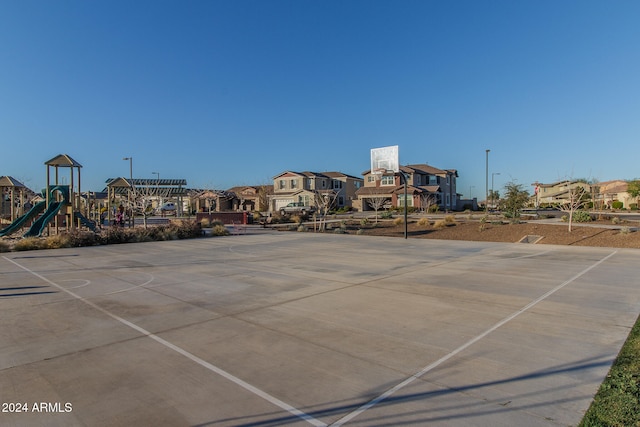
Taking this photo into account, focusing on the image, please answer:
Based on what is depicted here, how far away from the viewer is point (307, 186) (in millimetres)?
67500

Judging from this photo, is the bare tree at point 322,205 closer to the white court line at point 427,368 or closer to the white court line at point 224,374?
the white court line at point 427,368

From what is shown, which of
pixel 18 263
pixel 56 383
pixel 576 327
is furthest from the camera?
pixel 18 263

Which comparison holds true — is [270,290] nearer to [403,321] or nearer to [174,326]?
[174,326]

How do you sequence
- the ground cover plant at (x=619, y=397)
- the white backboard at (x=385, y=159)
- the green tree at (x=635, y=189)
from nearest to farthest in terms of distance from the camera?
the ground cover plant at (x=619, y=397), the white backboard at (x=385, y=159), the green tree at (x=635, y=189)

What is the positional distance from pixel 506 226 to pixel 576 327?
20.4 meters

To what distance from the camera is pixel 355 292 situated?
8.88 metres

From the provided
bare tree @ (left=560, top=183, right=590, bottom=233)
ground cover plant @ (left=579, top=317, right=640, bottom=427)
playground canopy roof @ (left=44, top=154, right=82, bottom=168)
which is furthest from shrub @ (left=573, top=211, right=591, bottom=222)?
playground canopy roof @ (left=44, top=154, right=82, bottom=168)

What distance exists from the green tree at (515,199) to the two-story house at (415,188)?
2606cm

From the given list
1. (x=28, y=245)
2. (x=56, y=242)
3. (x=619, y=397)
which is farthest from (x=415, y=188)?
(x=619, y=397)

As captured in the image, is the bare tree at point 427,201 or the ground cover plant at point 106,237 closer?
the ground cover plant at point 106,237

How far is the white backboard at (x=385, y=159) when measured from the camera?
27.4 m

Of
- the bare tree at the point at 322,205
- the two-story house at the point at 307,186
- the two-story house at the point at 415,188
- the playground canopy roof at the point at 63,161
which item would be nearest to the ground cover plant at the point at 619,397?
the bare tree at the point at 322,205

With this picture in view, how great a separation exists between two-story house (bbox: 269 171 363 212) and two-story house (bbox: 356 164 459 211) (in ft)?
12.9

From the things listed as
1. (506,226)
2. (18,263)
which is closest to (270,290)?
(18,263)
